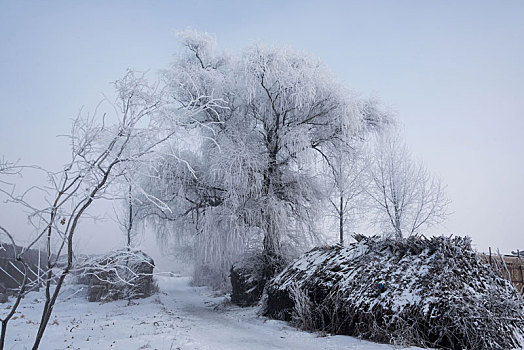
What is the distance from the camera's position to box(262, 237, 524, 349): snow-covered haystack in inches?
179

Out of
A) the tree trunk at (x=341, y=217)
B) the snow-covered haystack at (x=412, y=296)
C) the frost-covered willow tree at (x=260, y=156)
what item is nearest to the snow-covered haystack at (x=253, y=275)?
the frost-covered willow tree at (x=260, y=156)

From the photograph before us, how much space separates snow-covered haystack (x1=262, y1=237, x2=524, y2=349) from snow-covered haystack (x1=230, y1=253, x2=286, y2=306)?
3467 mm

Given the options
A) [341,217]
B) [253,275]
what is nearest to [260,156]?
[253,275]

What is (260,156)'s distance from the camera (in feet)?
36.3

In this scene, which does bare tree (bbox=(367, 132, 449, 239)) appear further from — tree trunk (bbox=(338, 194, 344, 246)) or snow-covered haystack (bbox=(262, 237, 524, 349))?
snow-covered haystack (bbox=(262, 237, 524, 349))

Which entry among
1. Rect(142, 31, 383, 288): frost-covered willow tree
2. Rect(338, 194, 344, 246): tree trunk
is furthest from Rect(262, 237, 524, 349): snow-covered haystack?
Rect(338, 194, 344, 246): tree trunk

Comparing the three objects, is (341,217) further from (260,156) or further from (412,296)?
(412,296)

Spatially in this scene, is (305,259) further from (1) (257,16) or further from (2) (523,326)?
(1) (257,16)

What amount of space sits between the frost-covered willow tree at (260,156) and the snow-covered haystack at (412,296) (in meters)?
3.63

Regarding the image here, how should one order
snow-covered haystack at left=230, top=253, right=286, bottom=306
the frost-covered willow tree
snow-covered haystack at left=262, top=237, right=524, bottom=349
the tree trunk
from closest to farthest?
snow-covered haystack at left=262, top=237, right=524, bottom=349 < the frost-covered willow tree < snow-covered haystack at left=230, top=253, right=286, bottom=306 < the tree trunk

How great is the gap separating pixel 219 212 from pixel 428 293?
6.84m

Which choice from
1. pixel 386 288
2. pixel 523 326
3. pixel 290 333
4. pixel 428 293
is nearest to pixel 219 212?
pixel 290 333

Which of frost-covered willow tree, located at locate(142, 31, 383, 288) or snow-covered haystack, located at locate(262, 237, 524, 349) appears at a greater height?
frost-covered willow tree, located at locate(142, 31, 383, 288)

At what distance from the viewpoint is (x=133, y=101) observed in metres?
3.04
